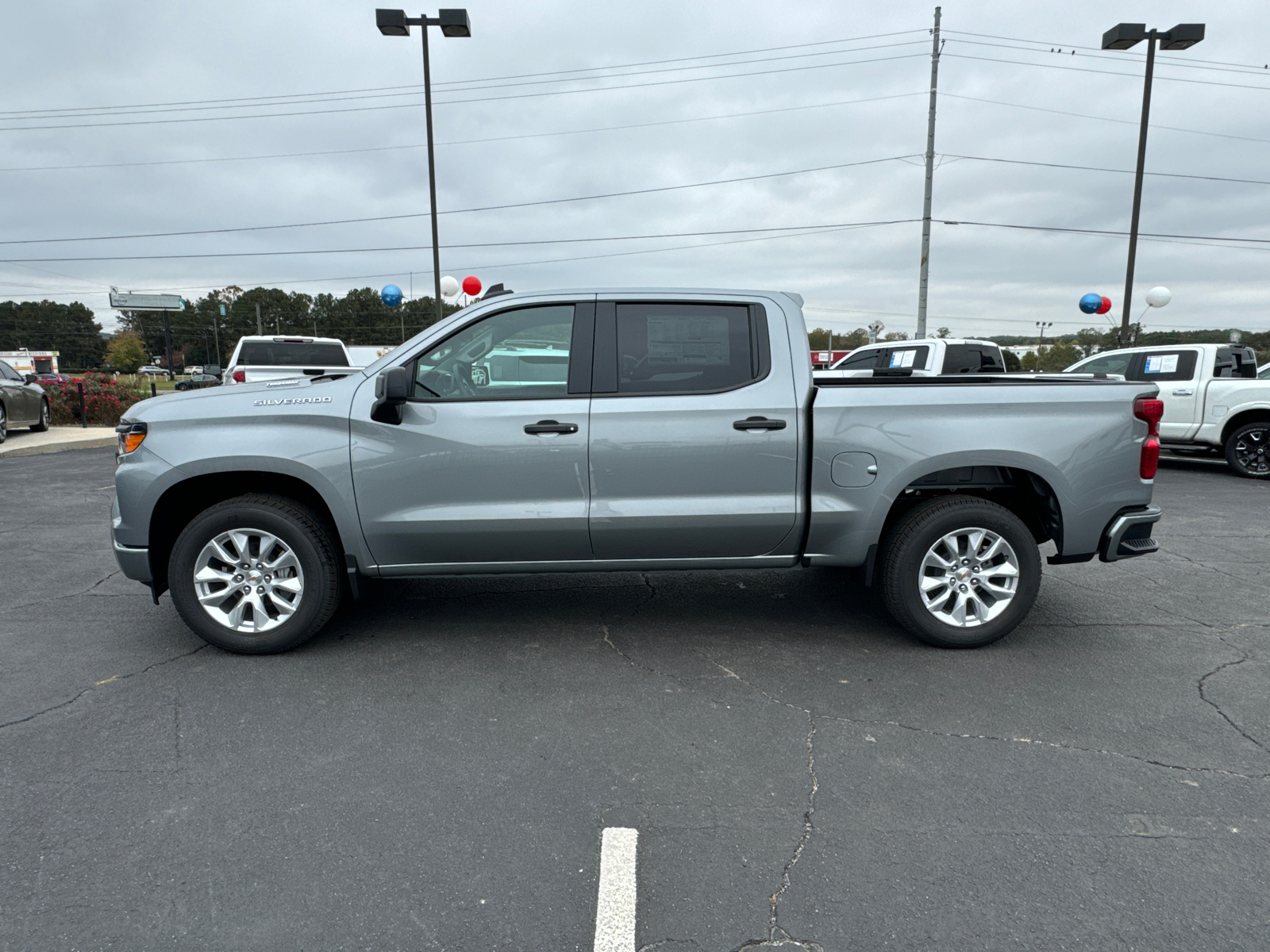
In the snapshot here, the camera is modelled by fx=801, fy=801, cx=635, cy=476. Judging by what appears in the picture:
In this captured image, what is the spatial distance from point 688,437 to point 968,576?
172 cm

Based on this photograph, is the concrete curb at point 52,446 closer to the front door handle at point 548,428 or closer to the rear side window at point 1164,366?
the front door handle at point 548,428

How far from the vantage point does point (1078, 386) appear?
4.32m

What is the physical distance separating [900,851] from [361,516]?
2.96 metres

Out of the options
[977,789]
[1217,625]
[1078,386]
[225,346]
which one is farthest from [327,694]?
[225,346]

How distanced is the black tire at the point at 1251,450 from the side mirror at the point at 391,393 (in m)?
11.5

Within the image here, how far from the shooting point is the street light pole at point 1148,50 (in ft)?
54.7

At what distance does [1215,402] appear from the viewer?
1094 centimetres

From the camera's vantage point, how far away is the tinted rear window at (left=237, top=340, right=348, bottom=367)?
553 inches

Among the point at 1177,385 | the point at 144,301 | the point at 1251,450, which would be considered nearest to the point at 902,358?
the point at 1177,385

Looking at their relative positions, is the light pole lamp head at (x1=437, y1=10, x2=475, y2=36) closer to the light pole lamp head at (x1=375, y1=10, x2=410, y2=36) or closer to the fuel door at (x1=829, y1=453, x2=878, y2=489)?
the light pole lamp head at (x1=375, y1=10, x2=410, y2=36)

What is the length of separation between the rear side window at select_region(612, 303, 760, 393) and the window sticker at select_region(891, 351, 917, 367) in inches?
383

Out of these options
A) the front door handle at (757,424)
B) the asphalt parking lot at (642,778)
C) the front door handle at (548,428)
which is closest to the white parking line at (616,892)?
the asphalt parking lot at (642,778)

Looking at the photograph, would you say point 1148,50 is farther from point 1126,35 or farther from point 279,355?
point 279,355

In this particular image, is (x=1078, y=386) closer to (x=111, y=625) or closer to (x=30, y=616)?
(x=111, y=625)
